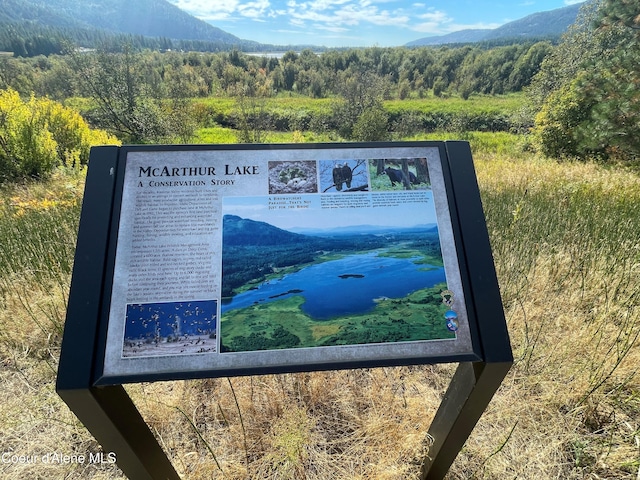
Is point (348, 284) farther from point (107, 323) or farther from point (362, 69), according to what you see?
point (362, 69)

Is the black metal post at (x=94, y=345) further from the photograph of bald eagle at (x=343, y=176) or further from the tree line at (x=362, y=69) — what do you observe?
the tree line at (x=362, y=69)

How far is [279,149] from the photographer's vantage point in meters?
1.34

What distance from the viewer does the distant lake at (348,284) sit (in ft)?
4.02

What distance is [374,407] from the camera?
214cm

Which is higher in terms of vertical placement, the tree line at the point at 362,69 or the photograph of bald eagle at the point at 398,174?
the photograph of bald eagle at the point at 398,174

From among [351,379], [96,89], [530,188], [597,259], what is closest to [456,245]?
[351,379]

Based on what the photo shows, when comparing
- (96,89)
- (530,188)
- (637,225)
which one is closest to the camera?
(637,225)

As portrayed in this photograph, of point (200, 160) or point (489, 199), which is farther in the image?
point (489, 199)

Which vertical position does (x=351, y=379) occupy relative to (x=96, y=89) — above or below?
above

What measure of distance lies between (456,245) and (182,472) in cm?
169

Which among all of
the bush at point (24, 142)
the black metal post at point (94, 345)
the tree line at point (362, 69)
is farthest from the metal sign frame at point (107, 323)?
the tree line at point (362, 69)

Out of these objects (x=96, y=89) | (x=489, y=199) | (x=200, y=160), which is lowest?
(x=96, y=89)

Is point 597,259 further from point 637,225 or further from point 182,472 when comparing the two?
point 182,472

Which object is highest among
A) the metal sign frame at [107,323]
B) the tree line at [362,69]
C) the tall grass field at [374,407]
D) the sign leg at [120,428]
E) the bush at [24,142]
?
the metal sign frame at [107,323]
